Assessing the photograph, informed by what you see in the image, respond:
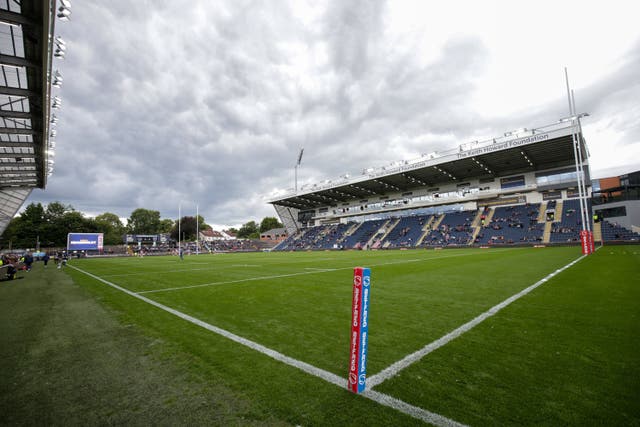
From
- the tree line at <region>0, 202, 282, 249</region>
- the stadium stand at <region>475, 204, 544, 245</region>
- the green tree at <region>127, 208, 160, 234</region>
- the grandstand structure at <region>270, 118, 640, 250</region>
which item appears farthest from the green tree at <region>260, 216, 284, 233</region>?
the stadium stand at <region>475, 204, 544, 245</region>

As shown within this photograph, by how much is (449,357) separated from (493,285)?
19.7 ft

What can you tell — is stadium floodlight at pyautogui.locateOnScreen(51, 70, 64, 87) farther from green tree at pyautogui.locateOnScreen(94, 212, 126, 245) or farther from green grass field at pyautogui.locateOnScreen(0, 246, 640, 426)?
green tree at pyautogui.locateOnScreen(94, 212, 126, 245)

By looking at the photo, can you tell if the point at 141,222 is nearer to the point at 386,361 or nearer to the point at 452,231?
the point at 452,231

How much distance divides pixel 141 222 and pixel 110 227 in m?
12.3

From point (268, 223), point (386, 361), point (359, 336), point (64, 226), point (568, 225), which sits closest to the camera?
point (359, 336)

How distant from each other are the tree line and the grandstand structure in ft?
99.2

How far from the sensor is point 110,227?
86.9m

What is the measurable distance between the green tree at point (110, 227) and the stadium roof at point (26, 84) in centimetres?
6518

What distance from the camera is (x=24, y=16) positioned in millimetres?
8914

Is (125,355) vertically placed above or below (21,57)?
below

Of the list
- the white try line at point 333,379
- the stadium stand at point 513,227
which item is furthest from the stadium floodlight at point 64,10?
the stadium stand at point 513,227

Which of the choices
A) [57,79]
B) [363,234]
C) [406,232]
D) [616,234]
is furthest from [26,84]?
[616,234]

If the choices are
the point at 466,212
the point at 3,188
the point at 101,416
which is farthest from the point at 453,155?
the point at 3,188

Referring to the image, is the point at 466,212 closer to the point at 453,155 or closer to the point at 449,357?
the point at 453,155
